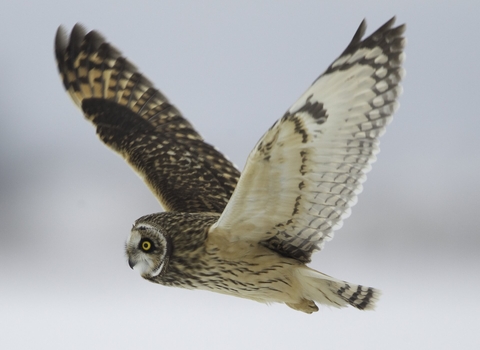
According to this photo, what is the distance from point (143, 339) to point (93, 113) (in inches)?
60.7

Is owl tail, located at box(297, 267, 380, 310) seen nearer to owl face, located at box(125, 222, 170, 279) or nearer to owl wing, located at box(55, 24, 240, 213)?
owl face, located at box(125, 222, 170, 279)

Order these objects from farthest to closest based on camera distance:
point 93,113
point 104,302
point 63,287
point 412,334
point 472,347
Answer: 1. point 63,287
2. point 104,302
3. point 412,334
4. point 472,347
5. point 93,113

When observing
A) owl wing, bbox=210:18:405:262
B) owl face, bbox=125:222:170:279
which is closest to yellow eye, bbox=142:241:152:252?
owl face, bbox=125:222:170:279

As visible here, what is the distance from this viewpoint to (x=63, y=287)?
508cm

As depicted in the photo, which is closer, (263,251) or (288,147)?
(288,147)

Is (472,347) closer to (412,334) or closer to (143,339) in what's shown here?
(412,334)

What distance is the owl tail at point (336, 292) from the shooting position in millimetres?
1757

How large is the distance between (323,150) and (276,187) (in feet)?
0.46

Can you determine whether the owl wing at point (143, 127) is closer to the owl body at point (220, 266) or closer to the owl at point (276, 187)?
the owl at point (276, 187)

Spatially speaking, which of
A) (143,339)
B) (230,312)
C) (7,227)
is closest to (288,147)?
(143,339)

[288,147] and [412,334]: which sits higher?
[288,147]

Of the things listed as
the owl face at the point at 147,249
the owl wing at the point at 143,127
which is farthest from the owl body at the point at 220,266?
the owl wing at the point at 143,127

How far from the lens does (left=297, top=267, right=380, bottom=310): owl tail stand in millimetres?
1757

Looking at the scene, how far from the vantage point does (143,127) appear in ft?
7.63
